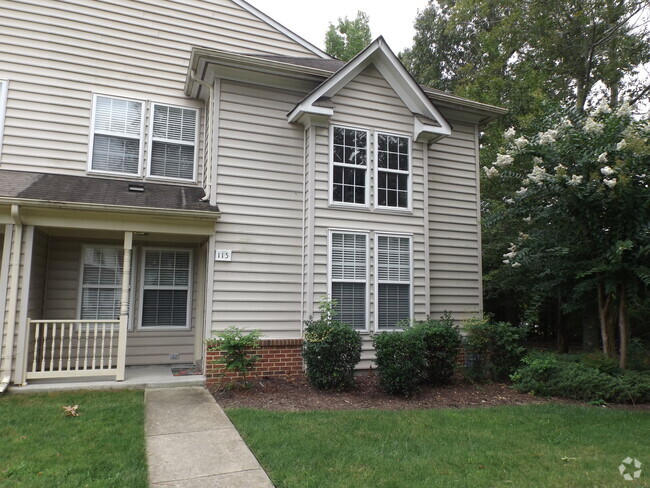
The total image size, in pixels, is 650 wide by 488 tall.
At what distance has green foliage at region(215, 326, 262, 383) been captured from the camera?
6461mm

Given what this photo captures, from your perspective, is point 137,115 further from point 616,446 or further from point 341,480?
point 616,446

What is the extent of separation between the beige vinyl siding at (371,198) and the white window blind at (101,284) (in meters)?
3.59

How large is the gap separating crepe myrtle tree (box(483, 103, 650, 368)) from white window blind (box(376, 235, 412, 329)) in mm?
1861

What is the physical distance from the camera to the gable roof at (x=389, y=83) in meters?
7.63

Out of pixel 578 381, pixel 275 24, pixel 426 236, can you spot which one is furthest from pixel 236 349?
pixel 275 24

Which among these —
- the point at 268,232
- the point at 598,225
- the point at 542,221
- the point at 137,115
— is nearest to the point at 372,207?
the point at 268,232

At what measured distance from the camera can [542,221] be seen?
764cm

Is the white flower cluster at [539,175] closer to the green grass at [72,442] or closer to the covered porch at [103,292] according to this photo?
the covered porch at [103,292]

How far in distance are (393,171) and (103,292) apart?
5620 mm

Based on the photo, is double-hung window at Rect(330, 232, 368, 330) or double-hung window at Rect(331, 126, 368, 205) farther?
double-hung window at Rect(331, 126, 368, 205)

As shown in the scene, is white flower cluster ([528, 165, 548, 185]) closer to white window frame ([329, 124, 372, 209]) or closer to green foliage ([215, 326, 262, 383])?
white window frame ([329, 124, 372, 209])

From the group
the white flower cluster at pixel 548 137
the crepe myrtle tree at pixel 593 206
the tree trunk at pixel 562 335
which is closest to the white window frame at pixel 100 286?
the crepe myrtle tree at pixel 593 206

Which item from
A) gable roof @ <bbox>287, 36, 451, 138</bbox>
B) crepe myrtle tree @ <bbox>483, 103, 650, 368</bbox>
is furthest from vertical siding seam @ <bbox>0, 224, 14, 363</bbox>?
crepe myrtle tree @ <bbox>483, 103, 650, 368</bbox>

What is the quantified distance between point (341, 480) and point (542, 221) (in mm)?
5794
